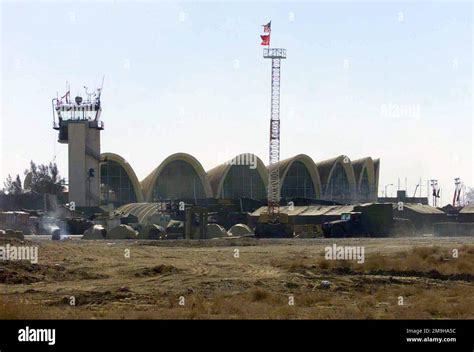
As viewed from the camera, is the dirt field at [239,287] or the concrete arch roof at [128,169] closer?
the dirt field at [239,287]

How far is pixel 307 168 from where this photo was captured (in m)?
110

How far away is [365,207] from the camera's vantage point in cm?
6619

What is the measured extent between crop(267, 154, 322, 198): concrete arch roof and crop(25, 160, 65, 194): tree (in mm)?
36207

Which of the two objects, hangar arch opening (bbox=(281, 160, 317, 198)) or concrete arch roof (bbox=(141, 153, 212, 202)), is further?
hangar arch opening (bbox=(281, 160, 317, 198))

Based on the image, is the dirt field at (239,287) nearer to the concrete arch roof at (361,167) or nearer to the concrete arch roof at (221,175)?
the concrete arch roof at (221,175)

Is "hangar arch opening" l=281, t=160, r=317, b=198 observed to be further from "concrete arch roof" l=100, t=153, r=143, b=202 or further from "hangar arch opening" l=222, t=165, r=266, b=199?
"concrete arch roof" l=100, t=153, r=143, b=202

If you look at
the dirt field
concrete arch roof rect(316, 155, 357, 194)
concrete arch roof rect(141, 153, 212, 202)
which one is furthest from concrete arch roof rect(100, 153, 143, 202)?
the dirt field

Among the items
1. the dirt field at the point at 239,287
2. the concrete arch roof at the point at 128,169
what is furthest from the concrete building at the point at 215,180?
the dirt field at the point at 239,287

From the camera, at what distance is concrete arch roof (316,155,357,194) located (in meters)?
113

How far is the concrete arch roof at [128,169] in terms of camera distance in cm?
9969

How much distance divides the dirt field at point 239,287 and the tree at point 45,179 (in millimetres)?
80223

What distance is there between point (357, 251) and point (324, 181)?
75.0 metres
